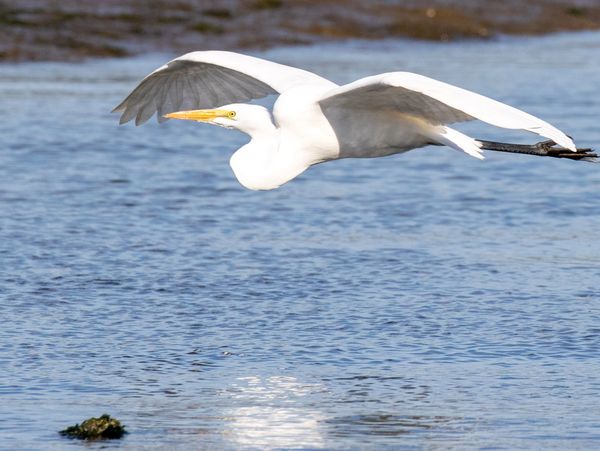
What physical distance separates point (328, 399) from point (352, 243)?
3863mm

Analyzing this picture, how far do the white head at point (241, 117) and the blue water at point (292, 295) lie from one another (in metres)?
1.22

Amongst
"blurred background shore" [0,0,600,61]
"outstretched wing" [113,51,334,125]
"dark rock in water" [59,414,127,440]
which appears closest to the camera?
"dark rock in water" [59,414,127,440]

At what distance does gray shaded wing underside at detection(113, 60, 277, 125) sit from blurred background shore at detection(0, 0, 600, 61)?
12042 mm

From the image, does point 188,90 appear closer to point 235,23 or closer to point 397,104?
point 397,104

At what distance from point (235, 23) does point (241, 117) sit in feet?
54.0

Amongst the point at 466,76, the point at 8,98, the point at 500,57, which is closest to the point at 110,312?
the point at 8,98

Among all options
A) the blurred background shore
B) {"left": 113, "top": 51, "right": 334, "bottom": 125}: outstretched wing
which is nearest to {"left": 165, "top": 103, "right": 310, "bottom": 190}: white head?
{"left": 113, "top": 51, "right": 334, "bottom": 125}: outstretched wing

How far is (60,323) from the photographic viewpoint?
27.0 feet

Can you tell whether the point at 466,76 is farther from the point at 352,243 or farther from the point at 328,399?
the point at 328,399

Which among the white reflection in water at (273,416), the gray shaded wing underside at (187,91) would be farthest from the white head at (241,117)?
the white reflection in water at (273,416)

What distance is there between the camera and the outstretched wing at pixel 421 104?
233 inches

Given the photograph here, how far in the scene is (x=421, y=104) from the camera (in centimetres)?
710

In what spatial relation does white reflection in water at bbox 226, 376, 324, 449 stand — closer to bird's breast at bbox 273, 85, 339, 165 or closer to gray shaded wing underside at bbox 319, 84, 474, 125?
bird's breast at bbox 273, 85, 339, 165

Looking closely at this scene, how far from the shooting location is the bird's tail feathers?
22.1 feet
